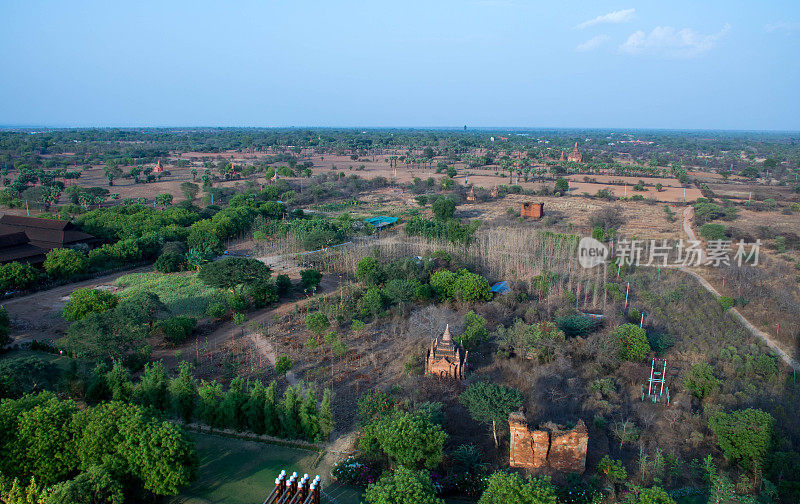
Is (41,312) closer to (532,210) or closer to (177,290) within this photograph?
(177,290)

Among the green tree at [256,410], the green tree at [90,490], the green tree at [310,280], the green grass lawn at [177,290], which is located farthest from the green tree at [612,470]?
the green grass lawn at [177,290]

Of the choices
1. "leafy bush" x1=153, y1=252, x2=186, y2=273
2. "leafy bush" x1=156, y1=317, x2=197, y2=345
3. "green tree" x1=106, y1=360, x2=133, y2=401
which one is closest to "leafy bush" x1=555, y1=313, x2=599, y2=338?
"leafy bush" x1=156, y1=317, x2=197, y2=345

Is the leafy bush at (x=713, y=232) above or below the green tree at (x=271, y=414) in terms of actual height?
above

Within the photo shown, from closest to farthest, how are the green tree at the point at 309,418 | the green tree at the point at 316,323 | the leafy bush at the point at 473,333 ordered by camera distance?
1. the green tree at the point at 309,418
2. the leafy bush at the point at 473,333
3. the green tree at the point at 316,323

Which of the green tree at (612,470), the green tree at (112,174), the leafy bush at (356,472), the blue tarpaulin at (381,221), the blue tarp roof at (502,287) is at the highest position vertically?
the green tree at (112,174)

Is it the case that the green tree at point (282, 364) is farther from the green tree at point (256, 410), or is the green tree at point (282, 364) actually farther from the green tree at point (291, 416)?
the green tree at point (291, 416)
